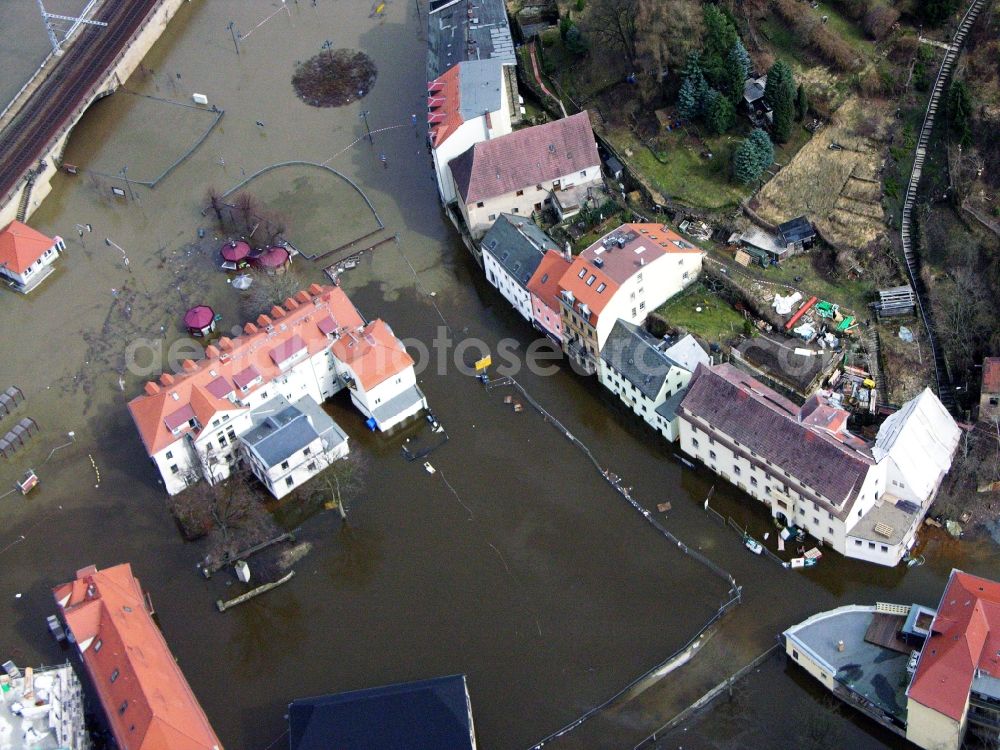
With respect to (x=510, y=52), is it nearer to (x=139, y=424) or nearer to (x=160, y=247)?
(x=160, y=247)

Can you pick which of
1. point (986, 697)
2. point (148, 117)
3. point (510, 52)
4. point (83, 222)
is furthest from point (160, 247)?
point (986, 697)

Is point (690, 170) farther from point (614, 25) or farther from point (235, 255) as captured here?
point (235, 255)

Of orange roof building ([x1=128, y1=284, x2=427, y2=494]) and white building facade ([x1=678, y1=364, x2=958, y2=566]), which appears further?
orange roof building ([x1=128, y1=284, x2=427, y2=494])

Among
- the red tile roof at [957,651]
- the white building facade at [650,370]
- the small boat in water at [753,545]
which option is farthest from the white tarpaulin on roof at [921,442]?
the white building facade at [650,370]

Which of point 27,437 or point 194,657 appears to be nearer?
point 194,657

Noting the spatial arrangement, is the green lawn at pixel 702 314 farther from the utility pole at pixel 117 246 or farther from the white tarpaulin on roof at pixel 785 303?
the utility pole at pixel 117 246

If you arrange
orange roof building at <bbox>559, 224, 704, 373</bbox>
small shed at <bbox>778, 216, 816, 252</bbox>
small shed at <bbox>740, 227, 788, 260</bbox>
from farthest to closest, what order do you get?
small shed at <bbox>740, 227, 788, 260</bbox>, small shed at <bbox>778, 216, 816, 252</bbox>, orange roof building at <bbox>559, 224, 704, 373</bbox>

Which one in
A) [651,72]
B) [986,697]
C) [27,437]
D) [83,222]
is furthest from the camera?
[83,222]

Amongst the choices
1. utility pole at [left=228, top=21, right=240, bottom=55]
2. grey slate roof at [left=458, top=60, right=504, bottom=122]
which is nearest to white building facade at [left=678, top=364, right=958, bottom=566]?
grey slate roof at [left=458, top=60, right=504, bottom=122]

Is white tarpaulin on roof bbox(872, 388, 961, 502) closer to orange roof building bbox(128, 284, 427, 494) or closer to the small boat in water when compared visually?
the small boat in water
